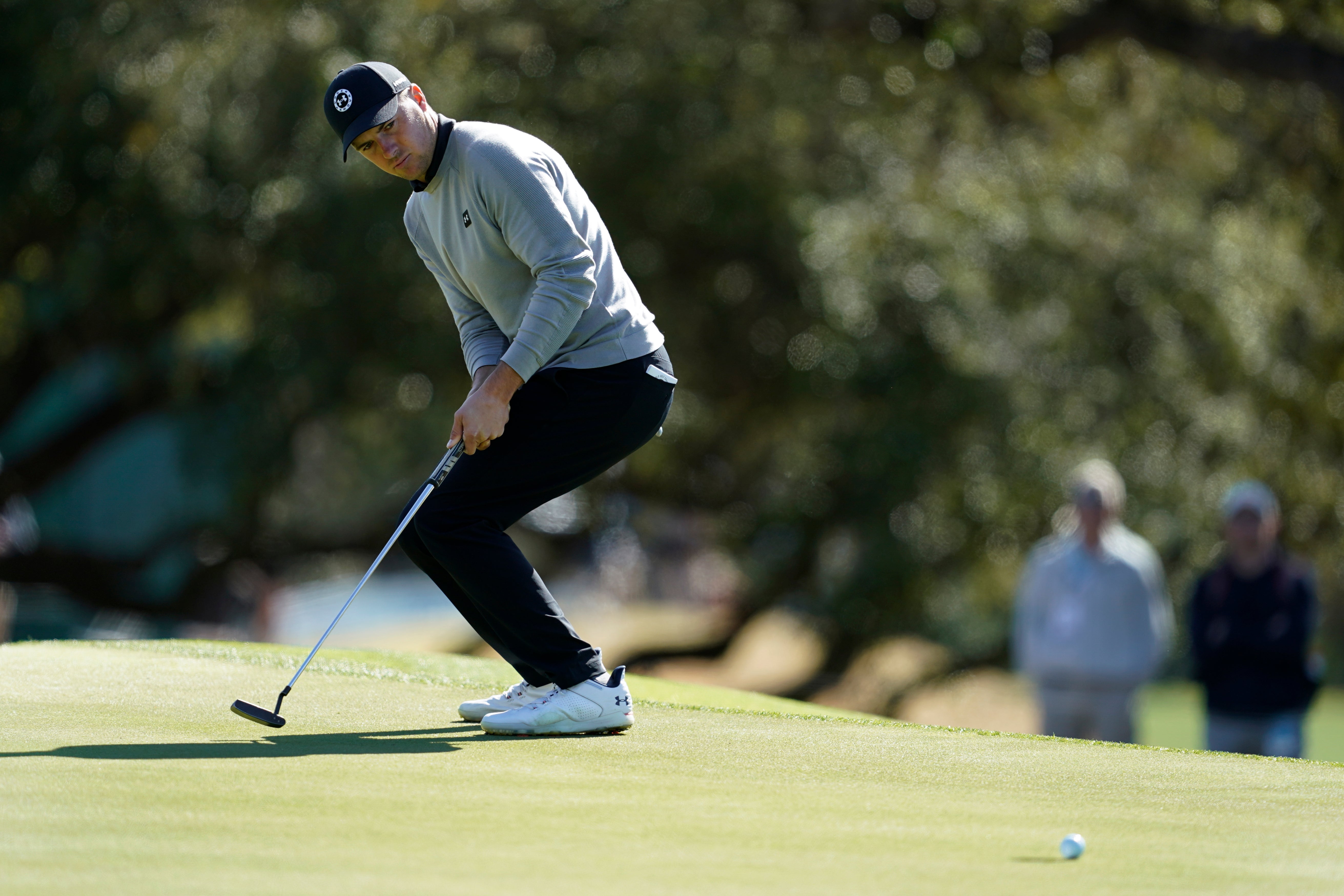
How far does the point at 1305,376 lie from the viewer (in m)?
13.7

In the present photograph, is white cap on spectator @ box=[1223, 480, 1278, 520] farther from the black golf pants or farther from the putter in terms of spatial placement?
the putter

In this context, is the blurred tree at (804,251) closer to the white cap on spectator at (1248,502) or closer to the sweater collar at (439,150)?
the white cap on spectator at (1248,502)

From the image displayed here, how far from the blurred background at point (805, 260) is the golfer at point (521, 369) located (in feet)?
25.1

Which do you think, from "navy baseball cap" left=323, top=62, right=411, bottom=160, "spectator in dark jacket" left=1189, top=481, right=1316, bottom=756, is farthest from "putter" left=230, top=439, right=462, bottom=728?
"spectator in dark jacket" left=1189, top=481, right=1316, bottom=756

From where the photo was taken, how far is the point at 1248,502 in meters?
7.48

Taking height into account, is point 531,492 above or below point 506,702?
above

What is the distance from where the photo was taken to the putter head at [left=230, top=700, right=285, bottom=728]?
416 centimetres

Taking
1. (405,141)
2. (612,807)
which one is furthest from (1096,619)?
(612,807)

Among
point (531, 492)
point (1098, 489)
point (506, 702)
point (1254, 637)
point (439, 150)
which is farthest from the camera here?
point (1098, 489)

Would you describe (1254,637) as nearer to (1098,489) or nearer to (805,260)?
(1098,489)

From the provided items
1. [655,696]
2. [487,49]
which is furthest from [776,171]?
[655,696]

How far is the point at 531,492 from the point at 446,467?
255 mm

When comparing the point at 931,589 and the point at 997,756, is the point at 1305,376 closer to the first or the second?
the point at 931,589

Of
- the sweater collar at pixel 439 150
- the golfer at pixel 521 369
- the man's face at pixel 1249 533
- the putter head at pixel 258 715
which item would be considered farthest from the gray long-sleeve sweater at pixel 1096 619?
the putter head at pixel 258 715
